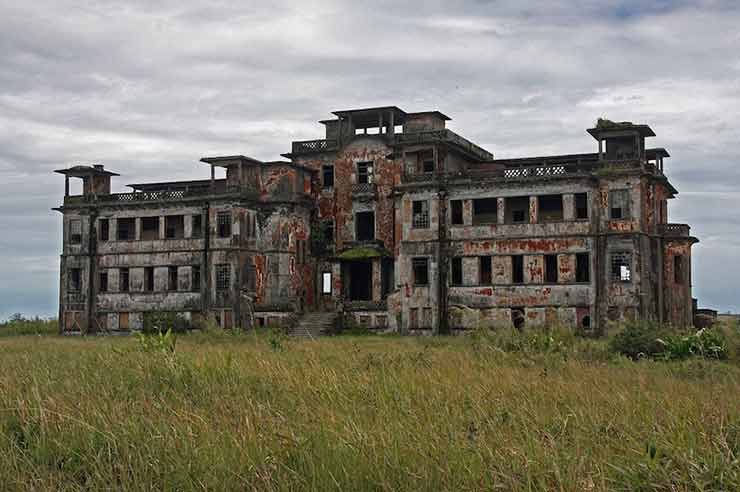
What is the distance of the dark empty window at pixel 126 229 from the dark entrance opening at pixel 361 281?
1290 cm

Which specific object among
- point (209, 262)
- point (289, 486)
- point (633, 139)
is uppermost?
point (633, 139)

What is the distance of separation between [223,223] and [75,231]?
10.2 m

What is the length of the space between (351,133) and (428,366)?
3387cm

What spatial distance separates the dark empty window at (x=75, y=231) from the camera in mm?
50812

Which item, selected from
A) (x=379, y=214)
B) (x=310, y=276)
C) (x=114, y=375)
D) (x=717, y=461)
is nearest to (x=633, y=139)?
(x=379, y=214)

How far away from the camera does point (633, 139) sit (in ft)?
135

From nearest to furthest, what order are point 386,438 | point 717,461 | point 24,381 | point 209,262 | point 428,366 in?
point 717,461
point 386,438
point 24,381
point 428,366
point 209,262

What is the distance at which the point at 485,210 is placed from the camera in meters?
45.1

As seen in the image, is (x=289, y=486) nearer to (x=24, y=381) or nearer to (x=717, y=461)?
(x=717, y=461)

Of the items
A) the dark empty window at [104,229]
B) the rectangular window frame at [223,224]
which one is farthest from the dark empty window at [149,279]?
the rectangular window frame at [223,224]

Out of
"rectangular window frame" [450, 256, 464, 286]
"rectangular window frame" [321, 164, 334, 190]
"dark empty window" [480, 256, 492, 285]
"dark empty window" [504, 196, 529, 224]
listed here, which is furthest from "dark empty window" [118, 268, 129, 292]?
"dark empty window" [504, 196, 529, 224]

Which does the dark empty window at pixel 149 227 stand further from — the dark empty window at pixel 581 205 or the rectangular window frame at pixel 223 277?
the dark empty window at pixel 581 205

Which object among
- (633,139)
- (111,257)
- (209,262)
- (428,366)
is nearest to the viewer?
(428,366)

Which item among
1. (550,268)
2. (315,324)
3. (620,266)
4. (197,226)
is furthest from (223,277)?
(620,266)
